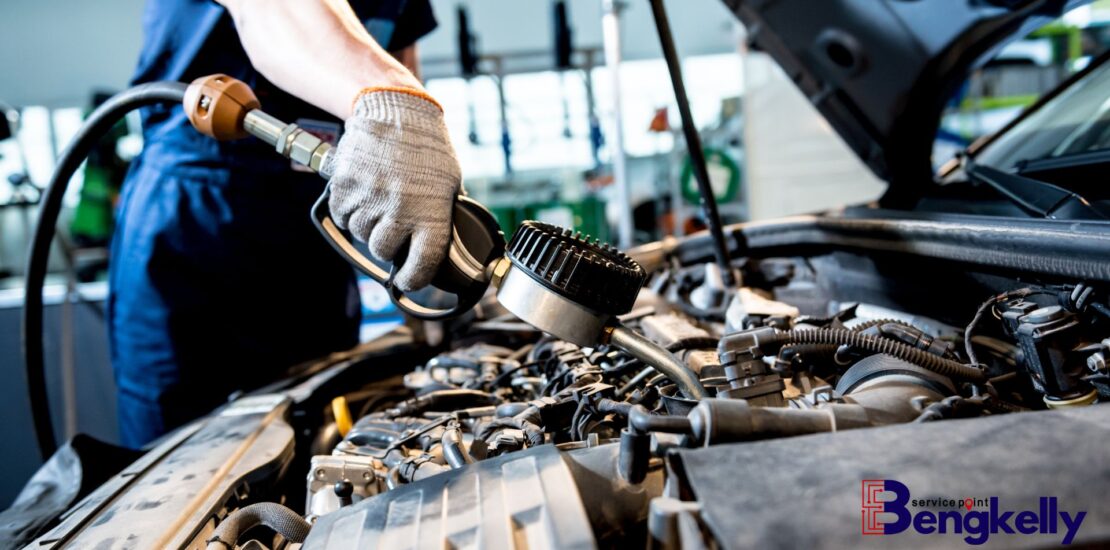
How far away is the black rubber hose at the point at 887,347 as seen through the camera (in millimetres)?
688

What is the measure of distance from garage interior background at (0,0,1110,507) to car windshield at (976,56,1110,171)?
1882mm

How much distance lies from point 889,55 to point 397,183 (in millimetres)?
1112

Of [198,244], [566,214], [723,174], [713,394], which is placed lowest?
[566,214]

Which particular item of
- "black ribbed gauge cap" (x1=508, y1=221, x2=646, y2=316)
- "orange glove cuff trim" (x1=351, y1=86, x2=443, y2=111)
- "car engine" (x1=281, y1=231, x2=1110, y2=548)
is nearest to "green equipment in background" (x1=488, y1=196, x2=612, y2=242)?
"car engine" (x1=281, y1=231, x2=1110, y2=548)

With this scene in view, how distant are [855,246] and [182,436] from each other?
111cm

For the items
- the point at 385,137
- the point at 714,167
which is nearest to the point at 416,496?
the point at 385,137

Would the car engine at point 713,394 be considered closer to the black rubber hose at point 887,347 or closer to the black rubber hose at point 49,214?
the black rubber hose at point 887,347

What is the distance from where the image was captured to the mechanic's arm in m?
0.84

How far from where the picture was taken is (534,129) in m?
6.62

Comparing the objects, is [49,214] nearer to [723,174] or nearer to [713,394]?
[713,394]

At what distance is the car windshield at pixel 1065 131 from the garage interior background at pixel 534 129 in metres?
1.88

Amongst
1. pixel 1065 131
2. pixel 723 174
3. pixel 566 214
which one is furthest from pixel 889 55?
pixel 566 214

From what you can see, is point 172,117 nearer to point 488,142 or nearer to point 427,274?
point 427,274

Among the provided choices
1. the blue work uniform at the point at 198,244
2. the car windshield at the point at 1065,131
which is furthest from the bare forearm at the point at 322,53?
the car windshield at the point at 1065,131
